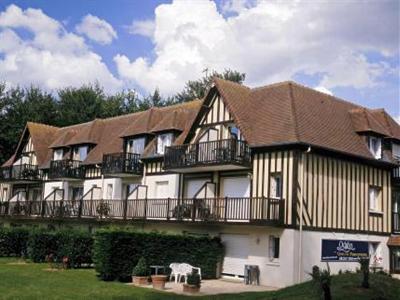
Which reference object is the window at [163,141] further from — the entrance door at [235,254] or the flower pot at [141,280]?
the flower pot at [141,280]

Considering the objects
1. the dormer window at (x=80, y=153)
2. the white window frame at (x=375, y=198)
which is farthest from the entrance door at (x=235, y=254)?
the dormer window at (x=80, y=153)

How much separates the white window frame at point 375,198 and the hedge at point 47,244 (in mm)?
13539

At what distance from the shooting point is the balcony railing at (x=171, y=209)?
24.2 m

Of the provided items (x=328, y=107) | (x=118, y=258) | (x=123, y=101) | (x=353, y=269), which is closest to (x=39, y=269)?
(x=118, y=258)

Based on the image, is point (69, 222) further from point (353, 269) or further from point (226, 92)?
point (353, 269)

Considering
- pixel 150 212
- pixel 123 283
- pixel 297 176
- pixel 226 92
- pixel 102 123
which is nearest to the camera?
pixel 123 283

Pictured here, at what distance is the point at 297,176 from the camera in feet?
79.7

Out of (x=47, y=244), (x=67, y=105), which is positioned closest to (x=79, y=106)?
(x=67, y=105)

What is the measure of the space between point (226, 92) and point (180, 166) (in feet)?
13.9

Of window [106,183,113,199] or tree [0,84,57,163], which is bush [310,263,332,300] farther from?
tree [0,84,57,163]

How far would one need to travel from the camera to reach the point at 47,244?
29078 mm

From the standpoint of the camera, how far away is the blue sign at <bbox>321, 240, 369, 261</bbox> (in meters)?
25.1

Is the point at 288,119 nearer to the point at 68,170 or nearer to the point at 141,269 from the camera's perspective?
the point at 141,269

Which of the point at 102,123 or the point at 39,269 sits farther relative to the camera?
the point at 102,123
